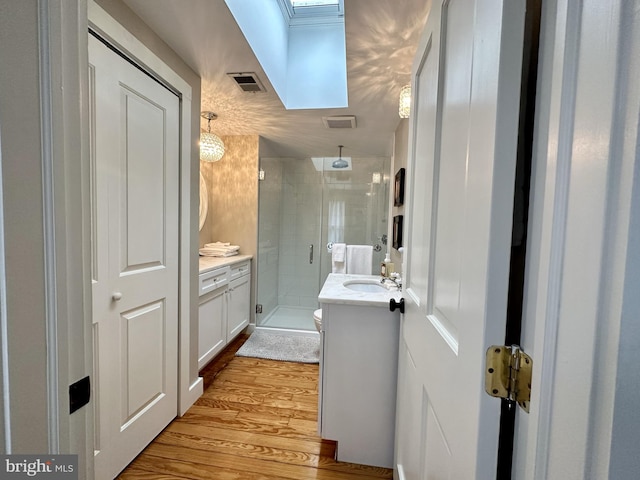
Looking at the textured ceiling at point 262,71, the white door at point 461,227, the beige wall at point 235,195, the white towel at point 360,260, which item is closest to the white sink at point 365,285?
the white towel at point 360,260

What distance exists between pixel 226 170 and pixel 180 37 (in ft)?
5.21

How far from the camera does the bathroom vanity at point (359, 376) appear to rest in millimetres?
1409

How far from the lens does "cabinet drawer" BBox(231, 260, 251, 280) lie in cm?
266

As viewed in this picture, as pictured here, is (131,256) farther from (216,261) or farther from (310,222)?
(310,222)

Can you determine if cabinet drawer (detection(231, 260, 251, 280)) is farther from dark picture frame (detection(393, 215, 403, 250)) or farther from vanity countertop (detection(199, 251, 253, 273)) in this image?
dark picture frame (detection(393, 215, 403, 250))

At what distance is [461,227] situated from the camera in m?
0.58

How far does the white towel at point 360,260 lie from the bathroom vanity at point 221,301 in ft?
3.51

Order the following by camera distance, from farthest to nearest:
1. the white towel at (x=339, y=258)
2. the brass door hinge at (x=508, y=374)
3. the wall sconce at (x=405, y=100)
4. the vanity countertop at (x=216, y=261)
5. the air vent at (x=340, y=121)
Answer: the white towel at (x=339, y=258)
the air vent at (x=340, y=121)
the vanity countertop at (x=216, y=261)
the wall sconce at (x=405, y=100)
the brass door hinge at (x=508, y=374)

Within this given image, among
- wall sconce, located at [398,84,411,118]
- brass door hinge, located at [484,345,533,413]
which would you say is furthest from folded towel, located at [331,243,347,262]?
brass door hinge, located at [484,345,533,413]

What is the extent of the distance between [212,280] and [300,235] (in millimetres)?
1724

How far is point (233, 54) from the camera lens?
1573mm

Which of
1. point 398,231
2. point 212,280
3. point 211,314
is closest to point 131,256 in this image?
point 212,280

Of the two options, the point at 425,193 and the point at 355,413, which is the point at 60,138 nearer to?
the point at 425,193

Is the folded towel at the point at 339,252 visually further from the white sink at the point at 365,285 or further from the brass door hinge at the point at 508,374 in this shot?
the brass door hinge at the point at 508,374
